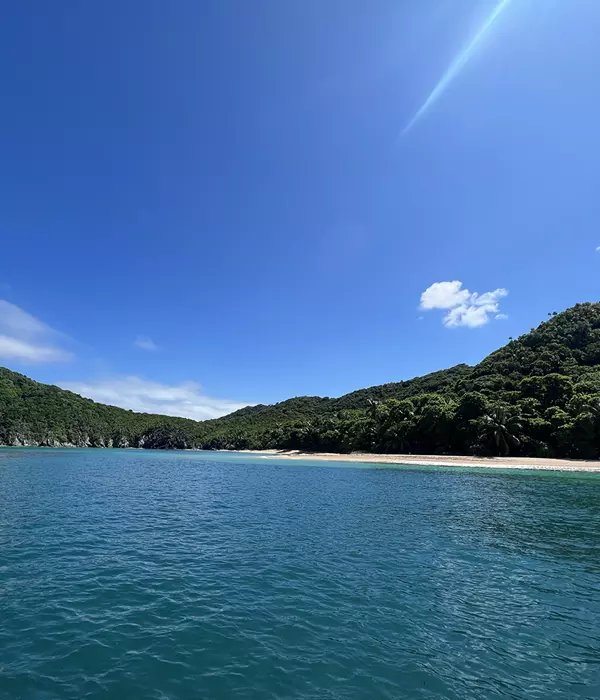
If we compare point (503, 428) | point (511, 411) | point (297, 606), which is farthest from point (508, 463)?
point (297, 606)

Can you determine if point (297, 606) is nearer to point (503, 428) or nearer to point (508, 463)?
point (508, 463)

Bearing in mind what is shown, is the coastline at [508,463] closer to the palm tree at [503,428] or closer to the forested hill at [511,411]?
the palm tree at [503,428]

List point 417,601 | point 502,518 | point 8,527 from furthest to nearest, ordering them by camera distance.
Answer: point 502,518
point 8,527
point 417,601

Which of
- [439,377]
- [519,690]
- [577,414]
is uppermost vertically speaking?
[439,377]

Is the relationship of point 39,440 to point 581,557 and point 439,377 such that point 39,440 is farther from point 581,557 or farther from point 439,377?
point 581,557

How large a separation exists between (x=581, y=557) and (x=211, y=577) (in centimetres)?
1612

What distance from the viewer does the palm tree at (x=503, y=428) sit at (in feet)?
260

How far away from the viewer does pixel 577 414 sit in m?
71.1

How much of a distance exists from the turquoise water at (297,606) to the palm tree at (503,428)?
2287 inches

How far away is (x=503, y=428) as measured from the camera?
79062 mm

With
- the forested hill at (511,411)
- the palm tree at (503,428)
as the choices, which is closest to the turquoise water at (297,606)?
the forested hill at (511,411)

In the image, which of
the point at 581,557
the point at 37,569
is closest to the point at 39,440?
the point at 37,569

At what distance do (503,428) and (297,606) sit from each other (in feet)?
258

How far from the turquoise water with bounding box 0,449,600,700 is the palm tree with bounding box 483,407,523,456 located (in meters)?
58.1
